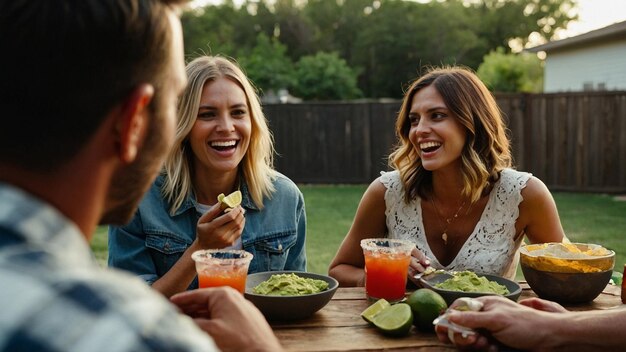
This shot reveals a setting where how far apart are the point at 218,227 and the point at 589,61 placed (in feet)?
61.8

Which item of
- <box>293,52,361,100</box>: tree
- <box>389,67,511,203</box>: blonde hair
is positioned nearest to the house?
<box>293,52,361,100</box>: tree

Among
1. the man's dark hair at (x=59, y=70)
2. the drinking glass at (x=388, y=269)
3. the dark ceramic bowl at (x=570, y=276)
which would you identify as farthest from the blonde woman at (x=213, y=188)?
the man's dark hair at (x=59, y=70)

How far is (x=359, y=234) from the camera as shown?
3.56m

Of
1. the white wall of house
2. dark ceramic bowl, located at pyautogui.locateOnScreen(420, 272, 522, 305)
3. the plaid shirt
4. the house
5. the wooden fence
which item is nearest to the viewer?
the plaid shirt

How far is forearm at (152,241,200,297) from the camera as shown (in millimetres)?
2656

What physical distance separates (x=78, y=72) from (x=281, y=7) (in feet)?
152

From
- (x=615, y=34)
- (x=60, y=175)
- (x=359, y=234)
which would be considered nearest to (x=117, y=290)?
(x=60, y=175)

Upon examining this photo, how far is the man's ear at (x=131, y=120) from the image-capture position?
1.03m

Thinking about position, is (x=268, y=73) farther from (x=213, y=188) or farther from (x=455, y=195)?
(x=213, y=188)

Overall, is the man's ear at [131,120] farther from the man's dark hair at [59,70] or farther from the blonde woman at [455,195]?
the blonde woman at [455,195]

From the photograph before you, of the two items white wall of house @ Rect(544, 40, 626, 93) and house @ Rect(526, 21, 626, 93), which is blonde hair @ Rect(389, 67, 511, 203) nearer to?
house @ Rect(526, 21, 626, 93)

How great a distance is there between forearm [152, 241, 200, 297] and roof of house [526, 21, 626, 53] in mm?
16344

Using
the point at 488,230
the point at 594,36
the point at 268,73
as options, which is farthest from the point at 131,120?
the point at 268,73

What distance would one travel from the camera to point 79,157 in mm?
991
